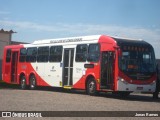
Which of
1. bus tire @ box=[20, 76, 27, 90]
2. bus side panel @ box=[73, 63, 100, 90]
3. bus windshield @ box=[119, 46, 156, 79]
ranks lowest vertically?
bus tire @ box=[20, 76, 27, 90]

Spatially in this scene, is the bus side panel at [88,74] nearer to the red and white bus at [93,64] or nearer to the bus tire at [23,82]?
the red and white bus at [93,64]

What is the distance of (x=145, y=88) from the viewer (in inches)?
795

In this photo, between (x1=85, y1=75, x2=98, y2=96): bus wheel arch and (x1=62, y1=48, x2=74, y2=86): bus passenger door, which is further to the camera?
(x1=62, y1=48, x2=74, y2=86): bus passenger door

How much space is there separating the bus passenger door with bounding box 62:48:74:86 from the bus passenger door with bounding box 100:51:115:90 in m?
3.10

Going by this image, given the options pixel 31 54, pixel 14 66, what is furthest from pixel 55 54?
pixel 14 66

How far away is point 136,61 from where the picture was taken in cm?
2030

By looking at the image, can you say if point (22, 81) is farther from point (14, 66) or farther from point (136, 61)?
point (136, 61)

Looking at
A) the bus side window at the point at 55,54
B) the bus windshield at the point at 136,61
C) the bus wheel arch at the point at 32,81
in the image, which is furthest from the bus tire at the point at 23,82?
the bus windshield at the point at 136,61

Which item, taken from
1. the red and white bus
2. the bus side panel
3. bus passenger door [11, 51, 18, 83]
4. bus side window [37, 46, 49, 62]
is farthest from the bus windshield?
bus passenger door [11, 51, 18, 83]

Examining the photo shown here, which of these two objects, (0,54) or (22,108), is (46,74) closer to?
(22,108)

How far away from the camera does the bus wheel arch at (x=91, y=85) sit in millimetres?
21406

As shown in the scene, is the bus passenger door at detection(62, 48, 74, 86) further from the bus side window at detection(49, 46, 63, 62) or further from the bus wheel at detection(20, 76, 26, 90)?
the bus wheel at detection(20, 76, 26, 90)

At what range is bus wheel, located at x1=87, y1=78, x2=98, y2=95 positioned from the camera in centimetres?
2142

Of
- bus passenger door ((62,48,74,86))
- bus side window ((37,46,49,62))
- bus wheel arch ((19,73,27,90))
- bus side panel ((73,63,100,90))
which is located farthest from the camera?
bus wheel arch ((19,73,27,90))
